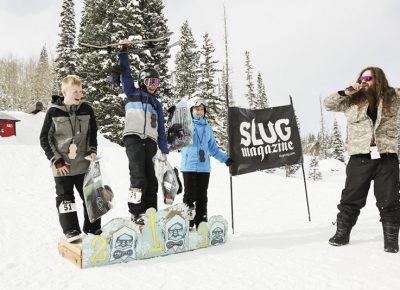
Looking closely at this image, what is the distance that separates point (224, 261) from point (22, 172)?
27.8ft

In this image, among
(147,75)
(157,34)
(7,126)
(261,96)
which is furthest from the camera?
(261,96)

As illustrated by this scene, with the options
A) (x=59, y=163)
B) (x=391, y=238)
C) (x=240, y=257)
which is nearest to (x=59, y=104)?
(x=59, y=163)

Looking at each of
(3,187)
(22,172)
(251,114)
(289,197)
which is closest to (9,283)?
(251,114)

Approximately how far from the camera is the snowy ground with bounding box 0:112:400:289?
318 cm

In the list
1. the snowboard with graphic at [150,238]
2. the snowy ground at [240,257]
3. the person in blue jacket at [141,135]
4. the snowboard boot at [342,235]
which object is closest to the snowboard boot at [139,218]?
the person in blue jacket at [141,135]

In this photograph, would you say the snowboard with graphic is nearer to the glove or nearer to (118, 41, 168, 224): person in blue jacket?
(118, 41, 168, 224): person in blue jacket

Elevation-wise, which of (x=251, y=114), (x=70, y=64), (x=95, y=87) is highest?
(x=70, y=64)

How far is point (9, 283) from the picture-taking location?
3150mm

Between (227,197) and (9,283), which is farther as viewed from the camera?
(227,197)

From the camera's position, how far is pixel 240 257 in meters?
3.96

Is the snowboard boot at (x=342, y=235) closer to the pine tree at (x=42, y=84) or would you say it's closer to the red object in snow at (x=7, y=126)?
the red object in snow at (x=7, y=126)

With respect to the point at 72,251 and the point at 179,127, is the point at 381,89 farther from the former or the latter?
the point at 72,251

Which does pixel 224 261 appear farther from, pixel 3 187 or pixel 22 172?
pixel 22 172

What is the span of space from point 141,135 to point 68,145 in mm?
866
